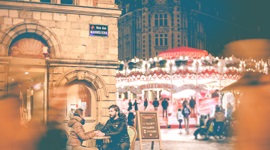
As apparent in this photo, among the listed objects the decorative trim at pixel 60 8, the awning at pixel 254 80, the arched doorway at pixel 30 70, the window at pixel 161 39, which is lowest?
the awning at pixel 254 80

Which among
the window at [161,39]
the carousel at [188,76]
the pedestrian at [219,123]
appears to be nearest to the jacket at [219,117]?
the pedestrian at [219,123]

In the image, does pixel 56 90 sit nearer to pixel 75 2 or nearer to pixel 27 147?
pixel 75 2

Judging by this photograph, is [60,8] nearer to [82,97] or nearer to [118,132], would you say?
[82,97]

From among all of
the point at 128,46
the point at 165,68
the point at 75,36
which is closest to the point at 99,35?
the point at 75,36

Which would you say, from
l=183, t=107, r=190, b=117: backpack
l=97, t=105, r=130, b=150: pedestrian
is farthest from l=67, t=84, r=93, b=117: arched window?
l=183, t=107, r=190, b=117: backpack

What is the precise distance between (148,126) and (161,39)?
158 ft

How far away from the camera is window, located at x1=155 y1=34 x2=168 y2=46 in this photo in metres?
60.4

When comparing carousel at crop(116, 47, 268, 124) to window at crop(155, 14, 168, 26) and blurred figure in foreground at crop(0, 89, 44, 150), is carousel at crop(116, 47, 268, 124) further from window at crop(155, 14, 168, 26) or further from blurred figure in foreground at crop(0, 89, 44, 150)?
window at crop(155, 14, 168, 26)

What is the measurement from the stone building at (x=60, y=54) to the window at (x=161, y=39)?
43543mm

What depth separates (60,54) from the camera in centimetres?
1608

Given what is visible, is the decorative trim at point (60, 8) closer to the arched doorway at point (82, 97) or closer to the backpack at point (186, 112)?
the arched doorway at point (82, 97)

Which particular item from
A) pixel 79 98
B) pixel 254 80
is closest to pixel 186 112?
pixel 79 98

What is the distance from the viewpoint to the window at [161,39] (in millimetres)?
60375

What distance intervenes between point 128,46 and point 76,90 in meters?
50.1
